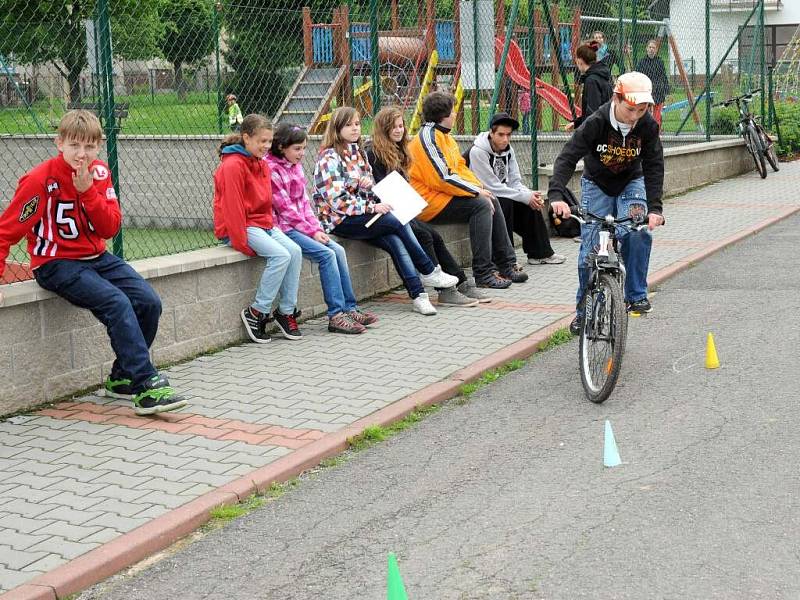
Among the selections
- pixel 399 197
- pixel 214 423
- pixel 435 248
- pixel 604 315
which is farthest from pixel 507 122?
pixel 214 423

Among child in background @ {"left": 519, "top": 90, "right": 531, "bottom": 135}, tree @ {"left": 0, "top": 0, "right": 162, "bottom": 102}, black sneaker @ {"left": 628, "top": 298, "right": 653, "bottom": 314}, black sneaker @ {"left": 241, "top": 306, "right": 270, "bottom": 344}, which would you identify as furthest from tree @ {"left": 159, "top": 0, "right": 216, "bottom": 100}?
child in background @ {"left": 519, "top": 90, "right": 531, "bottom": 135}

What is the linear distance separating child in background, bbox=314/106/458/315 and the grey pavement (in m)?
0.40

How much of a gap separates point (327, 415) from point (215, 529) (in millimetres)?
1662

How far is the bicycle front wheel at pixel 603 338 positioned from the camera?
676 centimetres

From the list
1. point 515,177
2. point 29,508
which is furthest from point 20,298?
point 515,177

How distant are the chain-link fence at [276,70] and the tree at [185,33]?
0.06 feet

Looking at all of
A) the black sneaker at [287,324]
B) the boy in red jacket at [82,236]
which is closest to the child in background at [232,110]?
the black sneaker at [287,324]

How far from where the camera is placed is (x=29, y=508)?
5242 mm

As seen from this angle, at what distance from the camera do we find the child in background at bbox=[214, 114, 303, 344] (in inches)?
330

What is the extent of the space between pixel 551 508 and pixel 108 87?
4.46 m

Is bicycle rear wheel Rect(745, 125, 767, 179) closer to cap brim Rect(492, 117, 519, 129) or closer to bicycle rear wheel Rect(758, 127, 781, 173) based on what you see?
bicycle rear wheel Rect(758, 127, 781, 173)

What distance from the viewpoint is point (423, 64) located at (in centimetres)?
1552

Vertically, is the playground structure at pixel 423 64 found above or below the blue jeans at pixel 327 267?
above

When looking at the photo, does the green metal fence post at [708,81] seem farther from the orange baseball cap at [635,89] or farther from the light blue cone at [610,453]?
the light blue cone at [610,453]
